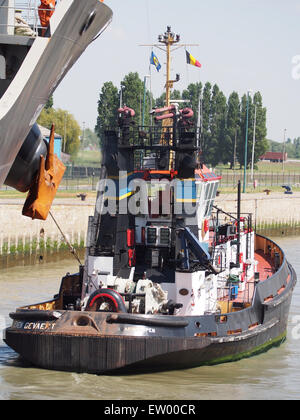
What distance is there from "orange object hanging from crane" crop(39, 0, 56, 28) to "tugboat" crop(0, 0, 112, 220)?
0.07 ft

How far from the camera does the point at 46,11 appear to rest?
15.2 metres

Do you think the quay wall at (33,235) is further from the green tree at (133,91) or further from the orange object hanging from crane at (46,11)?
the green tree at (133,91)

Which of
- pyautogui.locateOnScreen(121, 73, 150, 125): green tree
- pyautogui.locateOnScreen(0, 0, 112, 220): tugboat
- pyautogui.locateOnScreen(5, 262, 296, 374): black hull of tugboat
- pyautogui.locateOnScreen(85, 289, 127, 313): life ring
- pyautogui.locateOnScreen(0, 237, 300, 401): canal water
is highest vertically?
pyautogui.locateOnScreen(121, 73, 150, 125): green tree

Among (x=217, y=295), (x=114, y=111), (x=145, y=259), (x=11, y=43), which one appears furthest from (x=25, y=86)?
(x=114, y=111)

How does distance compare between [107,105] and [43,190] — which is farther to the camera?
[107,105]

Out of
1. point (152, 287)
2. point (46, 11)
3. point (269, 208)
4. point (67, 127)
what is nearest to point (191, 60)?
point (152, 287)

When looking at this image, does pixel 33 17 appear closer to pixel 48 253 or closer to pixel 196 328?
pixel 196 328

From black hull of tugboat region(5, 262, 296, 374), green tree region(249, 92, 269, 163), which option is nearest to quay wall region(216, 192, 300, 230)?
green tree region(249, 92, 269, 163)

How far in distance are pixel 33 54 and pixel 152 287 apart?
7018 mm

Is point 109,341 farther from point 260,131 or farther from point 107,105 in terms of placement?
point 260,131

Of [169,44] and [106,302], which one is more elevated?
[169,44]

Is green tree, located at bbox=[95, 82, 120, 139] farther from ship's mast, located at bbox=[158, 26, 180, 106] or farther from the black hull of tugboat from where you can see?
the black hull of tugboat

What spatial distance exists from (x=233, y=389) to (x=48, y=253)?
21583 millimetres

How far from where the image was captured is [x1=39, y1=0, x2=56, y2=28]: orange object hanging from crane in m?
15.0
